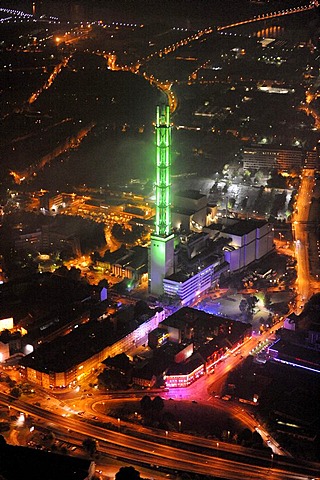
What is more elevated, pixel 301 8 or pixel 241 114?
pixel 301 8

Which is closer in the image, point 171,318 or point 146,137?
point 171,318

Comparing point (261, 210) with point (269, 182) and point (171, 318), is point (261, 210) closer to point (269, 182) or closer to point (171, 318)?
point (269, 182)

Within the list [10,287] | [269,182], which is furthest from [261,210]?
[10,287]

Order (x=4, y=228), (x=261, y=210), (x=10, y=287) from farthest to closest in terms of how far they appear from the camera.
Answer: (x=261, y=210) → (x=4, y=228) → (x=10, y=287)

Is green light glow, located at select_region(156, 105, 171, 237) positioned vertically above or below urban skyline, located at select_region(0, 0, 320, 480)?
above

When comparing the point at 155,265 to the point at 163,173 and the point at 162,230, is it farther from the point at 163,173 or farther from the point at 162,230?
the point at 163,173

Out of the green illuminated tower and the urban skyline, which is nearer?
the urban skyline
